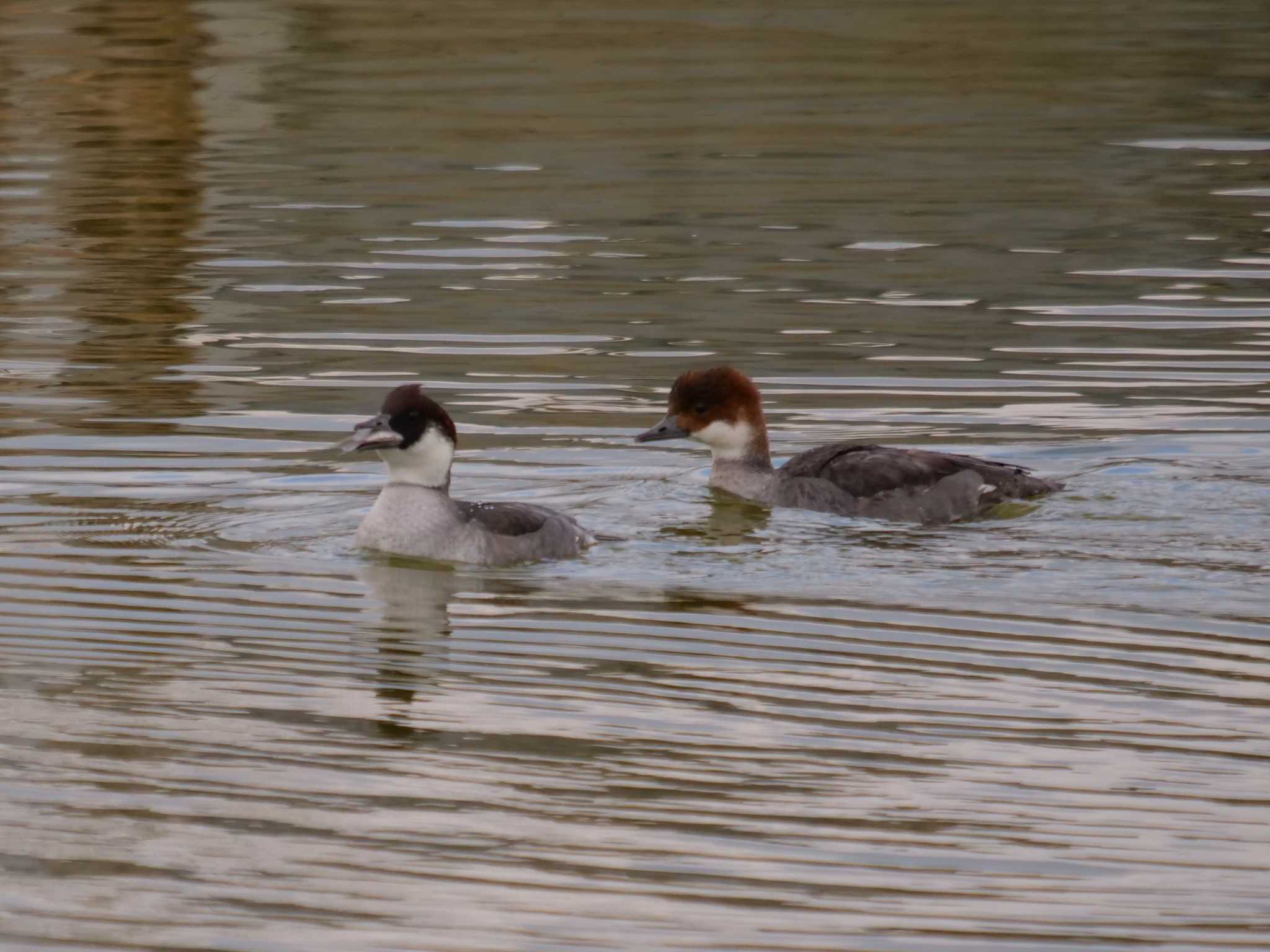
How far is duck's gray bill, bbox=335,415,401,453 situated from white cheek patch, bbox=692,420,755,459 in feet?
6.83

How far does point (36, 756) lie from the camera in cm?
789

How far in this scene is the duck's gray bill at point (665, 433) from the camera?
41.9 ft

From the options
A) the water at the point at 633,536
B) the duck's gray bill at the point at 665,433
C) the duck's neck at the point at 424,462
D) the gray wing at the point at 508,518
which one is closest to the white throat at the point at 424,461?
the duck's neck at the point at 424,462

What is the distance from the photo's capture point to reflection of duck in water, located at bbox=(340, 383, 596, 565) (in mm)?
11023

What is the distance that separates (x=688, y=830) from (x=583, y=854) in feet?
1.16

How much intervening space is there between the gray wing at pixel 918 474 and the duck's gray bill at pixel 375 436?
7.54ft

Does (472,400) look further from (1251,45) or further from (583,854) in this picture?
(1251,45)

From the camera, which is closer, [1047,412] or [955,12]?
[1047,412]

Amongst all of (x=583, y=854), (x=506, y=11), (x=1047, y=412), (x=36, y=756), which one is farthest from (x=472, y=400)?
(x=506, y=11)

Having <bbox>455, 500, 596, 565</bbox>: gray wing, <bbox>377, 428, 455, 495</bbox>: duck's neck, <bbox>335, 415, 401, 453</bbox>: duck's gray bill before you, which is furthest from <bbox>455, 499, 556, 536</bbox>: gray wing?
<bbox>335, 415, 401, 453</bbox>: duck's gray bill

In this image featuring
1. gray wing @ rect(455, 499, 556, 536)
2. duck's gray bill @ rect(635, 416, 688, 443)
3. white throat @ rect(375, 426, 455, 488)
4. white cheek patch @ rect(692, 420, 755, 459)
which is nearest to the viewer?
gray wing @ rect(455, 499, 556, 536)

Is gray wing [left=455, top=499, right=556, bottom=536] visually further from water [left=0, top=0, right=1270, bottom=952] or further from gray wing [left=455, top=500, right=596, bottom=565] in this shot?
water [left=0, top=0, right=1270, bottom=952]

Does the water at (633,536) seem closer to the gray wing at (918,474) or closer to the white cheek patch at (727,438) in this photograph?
the gray wing at (918,474)

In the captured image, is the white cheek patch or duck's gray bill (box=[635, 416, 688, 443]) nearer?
the white cheek patch
